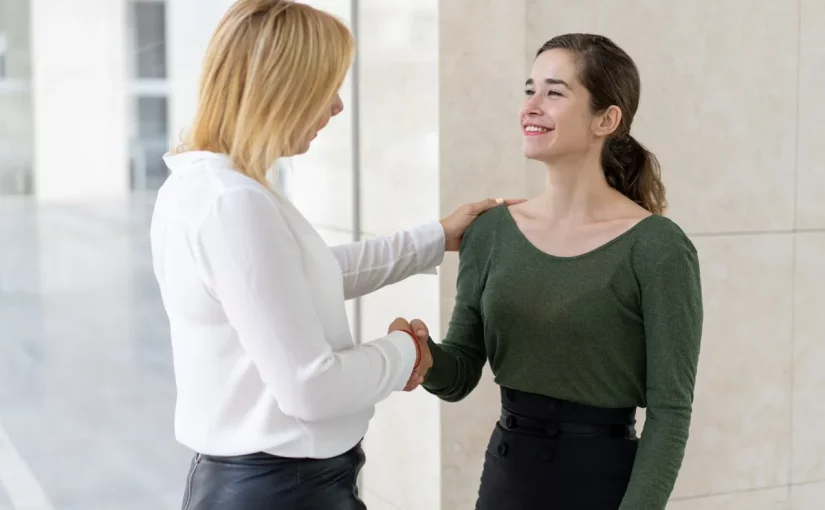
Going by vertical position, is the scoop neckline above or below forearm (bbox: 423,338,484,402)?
above

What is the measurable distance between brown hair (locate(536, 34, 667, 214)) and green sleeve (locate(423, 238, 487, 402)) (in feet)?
1.10

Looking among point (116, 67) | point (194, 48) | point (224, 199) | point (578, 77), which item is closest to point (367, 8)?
point (194, 48)

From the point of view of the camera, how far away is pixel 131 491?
3012mm

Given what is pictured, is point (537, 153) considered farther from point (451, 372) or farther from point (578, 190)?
point (451, 372)

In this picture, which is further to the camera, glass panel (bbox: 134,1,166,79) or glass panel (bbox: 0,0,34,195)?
glass panel (bbox: 134,1,166,79)

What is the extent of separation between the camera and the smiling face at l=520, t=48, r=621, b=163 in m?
1.92

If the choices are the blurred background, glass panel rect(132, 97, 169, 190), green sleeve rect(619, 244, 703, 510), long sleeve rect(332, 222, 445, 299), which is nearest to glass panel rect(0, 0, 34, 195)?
the blurred background

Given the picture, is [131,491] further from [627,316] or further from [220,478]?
[627,316]

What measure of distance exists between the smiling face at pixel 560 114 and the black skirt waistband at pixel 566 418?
466 mm

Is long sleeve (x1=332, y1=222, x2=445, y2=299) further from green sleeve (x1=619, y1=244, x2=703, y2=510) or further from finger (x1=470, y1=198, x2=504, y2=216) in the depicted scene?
green sleeve (x1=619, y1=244, x2=703, y2=510)

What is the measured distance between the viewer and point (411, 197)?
285 centimetres

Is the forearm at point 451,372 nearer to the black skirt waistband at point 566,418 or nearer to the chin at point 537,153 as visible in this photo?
the black skirt waistband at point 566,418

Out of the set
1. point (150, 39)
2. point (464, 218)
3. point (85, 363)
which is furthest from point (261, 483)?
point (150, 39)

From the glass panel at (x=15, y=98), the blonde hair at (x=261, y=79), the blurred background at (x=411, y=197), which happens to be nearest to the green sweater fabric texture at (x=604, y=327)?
the blonde hair at (x=261, y=79)
